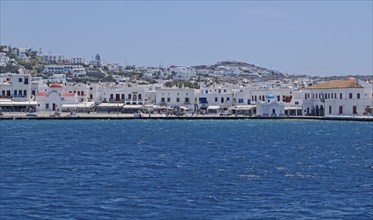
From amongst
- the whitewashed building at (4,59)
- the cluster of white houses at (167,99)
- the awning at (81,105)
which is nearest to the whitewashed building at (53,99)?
the cluster of white houses at (167,99)

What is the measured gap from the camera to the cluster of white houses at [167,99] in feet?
321

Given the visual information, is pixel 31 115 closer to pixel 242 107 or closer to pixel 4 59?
pixel 242 107

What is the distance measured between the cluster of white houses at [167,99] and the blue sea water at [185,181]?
4729cm

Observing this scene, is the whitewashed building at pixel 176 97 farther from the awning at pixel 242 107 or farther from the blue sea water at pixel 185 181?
the blue sea water at pixel 185 181

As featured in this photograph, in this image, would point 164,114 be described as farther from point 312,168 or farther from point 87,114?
point 312,168

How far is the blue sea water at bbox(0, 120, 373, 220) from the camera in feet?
73.5

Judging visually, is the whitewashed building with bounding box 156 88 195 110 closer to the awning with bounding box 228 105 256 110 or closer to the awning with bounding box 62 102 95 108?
the awning with bounding box 228 105 256 110

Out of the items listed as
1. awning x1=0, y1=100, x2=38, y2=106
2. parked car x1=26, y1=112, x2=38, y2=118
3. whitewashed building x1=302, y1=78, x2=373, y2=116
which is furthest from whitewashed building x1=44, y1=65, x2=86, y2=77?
whitewashed building x1=302, y1=78, x2=373, y2=116

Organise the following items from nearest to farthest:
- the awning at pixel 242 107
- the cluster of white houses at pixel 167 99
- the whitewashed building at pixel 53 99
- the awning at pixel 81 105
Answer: the cluster of white houses at pixel 167 99
the awning at pixel 242 107
the awning at pixel 81 105
the whitewashed building at pixel 53 99

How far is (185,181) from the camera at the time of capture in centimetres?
2875

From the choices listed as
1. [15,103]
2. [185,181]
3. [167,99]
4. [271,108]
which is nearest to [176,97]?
[167,99]

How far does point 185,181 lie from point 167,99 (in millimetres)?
75088

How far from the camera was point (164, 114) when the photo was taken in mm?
99562

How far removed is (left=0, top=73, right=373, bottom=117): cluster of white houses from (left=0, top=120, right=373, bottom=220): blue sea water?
155ft
